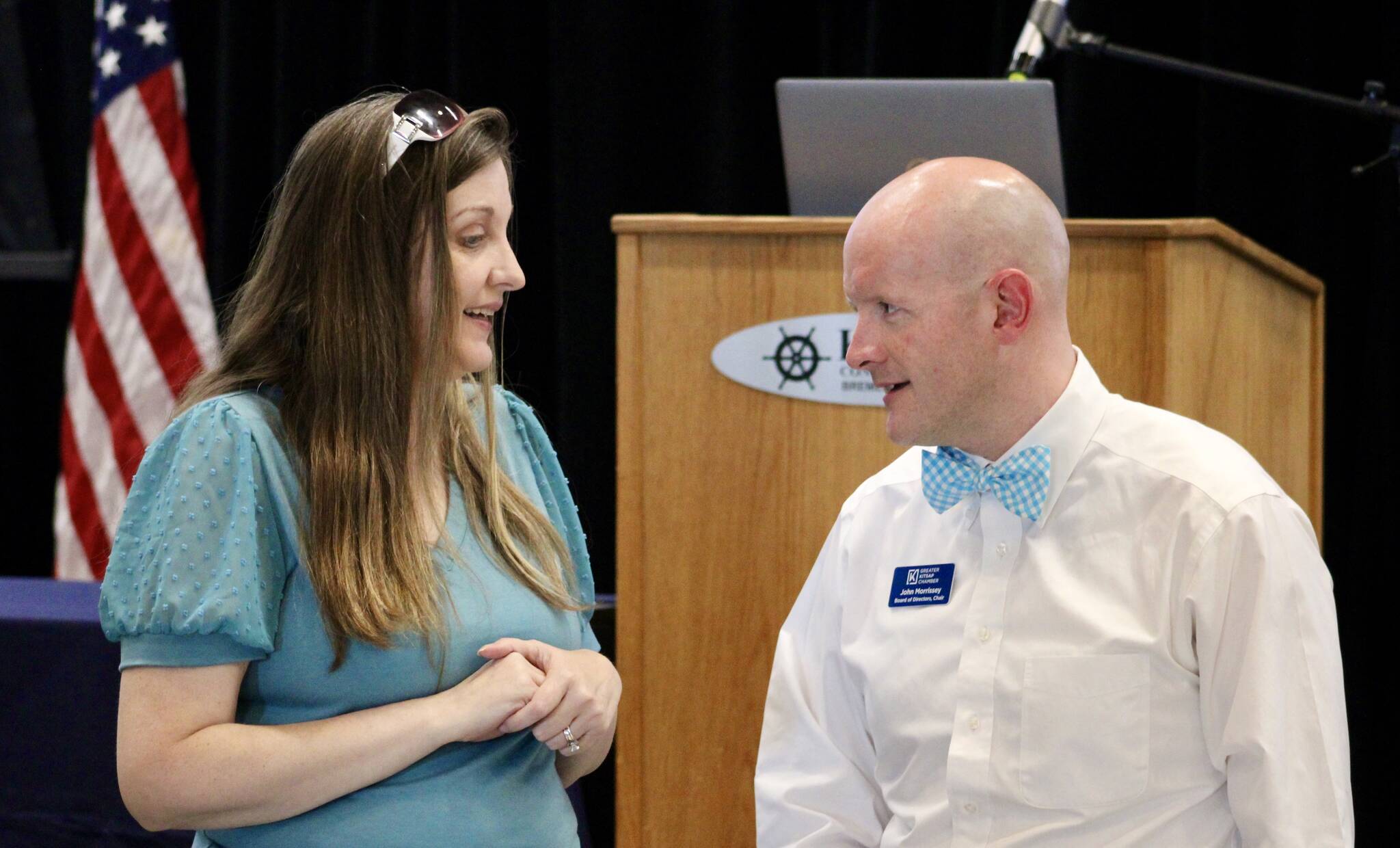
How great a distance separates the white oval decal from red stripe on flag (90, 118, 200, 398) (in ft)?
6.98

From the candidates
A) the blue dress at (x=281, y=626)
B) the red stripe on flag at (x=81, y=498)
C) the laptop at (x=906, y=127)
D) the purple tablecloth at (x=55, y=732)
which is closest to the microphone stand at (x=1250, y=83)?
the laptop at (x=906, y=127)

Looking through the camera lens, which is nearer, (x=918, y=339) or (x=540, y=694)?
(x=540, y=694)

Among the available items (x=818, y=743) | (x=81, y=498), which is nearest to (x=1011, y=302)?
(x=818, y=743)

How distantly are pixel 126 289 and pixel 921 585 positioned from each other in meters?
2.74

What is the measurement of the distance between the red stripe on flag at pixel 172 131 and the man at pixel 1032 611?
2.58m

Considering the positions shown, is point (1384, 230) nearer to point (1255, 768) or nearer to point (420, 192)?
point (1255, 768)

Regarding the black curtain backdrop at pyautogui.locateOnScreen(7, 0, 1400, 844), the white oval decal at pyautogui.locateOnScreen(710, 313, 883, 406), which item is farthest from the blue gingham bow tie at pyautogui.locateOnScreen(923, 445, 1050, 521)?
the black curtain backdrop at pyautogui.locateOnScreen(7, 0, 1400, 844)

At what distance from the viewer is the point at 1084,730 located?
1607 millimetres

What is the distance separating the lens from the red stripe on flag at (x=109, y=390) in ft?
12.3

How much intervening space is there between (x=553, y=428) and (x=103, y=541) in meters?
1.25

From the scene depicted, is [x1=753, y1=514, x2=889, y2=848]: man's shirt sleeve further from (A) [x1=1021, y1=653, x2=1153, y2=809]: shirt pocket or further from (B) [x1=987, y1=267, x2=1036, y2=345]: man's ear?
(B) [x1=987, y1=267, x2=1036, y2=345]: man's ear

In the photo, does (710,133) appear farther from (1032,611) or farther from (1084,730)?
(1084,730)

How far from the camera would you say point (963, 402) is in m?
1.72

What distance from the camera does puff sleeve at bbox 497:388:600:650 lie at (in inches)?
71.2
